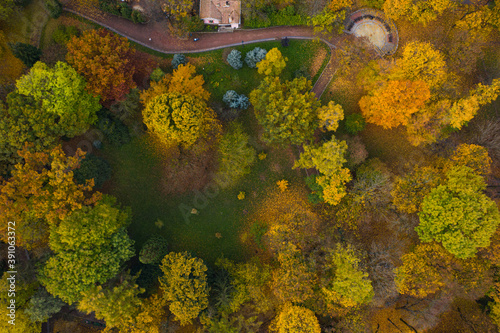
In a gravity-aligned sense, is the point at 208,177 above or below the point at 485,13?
below

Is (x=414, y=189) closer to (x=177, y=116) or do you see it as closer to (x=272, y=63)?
(x=272, y=63)

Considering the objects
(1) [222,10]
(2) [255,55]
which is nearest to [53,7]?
(1) [222,10]

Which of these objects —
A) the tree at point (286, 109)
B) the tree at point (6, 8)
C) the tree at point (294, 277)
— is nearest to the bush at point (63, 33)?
the tree at point (6, 8)

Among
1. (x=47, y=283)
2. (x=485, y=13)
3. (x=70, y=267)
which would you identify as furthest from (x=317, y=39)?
(x=47, y=283)

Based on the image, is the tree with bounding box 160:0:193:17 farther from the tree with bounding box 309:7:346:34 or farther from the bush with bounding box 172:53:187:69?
the tree with bounding box 309:7:346:34

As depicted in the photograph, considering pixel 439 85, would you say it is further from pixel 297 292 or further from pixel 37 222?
pixel 37 222

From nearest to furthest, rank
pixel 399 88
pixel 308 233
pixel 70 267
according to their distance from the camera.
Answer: pixel 70 267, pixel 399 88, pixel 308 233
